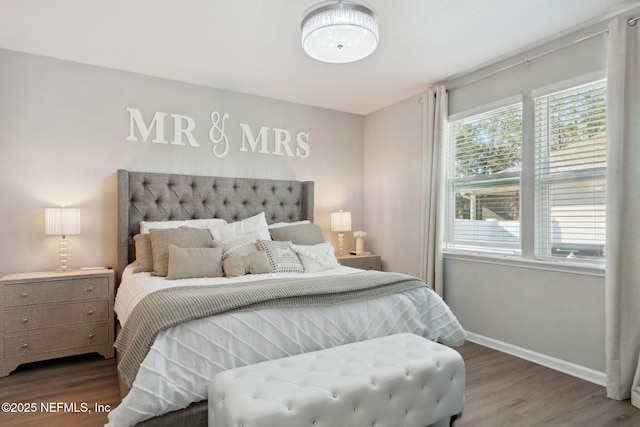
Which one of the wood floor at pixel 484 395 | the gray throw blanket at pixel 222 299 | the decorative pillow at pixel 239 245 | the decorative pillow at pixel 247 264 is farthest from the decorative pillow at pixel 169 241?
the wood floor at pixel 484 395

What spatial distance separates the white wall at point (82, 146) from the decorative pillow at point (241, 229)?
0.70 m

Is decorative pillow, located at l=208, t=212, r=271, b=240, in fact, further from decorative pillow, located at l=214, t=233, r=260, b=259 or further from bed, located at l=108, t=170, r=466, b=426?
decorative pillow, located at l=214, t=233, r=260, b=259

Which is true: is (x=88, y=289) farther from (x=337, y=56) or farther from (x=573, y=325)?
(x=573, y=325)

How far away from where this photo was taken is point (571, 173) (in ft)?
8.89

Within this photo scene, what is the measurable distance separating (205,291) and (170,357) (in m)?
0.41

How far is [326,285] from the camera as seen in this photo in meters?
2.16

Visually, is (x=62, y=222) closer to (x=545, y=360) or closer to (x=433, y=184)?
(x=433, y=184)

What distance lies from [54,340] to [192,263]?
1.23 m

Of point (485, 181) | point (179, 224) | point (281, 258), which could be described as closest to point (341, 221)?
point (281, 258)

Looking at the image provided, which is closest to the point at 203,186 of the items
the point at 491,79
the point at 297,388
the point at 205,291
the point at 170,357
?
the point at 205,291

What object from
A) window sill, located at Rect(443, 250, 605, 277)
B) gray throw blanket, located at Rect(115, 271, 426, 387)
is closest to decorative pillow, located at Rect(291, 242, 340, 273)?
gray throw blanket, located at Rect(115, 271, 426, 387)

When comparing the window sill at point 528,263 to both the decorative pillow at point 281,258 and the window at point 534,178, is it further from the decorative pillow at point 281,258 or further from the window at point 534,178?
the decorative pillow at point 281,258

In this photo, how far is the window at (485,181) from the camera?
311 centimetres

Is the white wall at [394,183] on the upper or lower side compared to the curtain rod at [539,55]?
lower
